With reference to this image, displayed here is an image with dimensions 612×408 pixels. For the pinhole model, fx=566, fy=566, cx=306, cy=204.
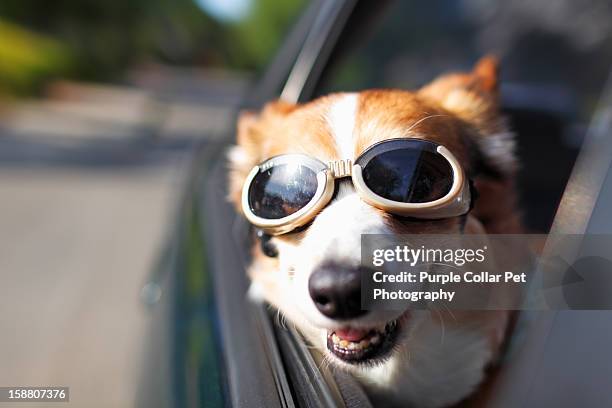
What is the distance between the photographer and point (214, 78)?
1121 inches

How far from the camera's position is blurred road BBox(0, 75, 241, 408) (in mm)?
3395

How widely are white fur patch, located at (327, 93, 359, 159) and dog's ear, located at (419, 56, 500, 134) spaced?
0.30 m

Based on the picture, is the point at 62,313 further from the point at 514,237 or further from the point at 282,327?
the point at 514,237

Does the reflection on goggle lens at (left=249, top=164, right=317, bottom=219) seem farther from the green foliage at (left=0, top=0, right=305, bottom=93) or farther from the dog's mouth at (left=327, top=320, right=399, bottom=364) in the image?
the green foliage at (left=0, top=0, right=305, bottom=93)

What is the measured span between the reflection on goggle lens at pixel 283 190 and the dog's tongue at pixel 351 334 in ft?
0.83

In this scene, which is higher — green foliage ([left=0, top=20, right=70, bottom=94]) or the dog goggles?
green foliage ([left=0, top=20, right=70, bottom=94])

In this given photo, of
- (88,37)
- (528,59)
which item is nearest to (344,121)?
(528,59)

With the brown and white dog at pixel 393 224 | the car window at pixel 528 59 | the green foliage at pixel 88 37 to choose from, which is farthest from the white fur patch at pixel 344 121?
the green foliage at pixel 88 37

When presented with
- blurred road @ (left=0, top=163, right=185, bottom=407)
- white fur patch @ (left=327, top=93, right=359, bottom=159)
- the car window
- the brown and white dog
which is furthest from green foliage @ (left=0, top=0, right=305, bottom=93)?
white fur patch @ (left=327, top=93, right=359, bottom=159)

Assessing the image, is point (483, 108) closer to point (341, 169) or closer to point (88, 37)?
point (341, 169)

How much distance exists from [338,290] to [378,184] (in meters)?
0.21

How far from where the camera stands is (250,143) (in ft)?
5.33

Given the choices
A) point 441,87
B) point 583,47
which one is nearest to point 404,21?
point 583,47

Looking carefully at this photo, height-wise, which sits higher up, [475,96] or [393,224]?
[475,96]
